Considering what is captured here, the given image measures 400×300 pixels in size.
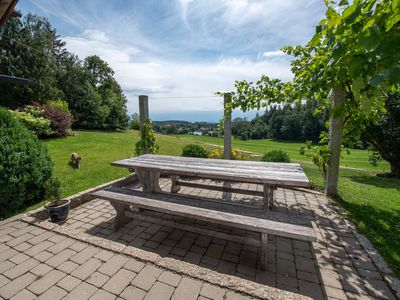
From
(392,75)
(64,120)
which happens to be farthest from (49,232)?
(64,120)

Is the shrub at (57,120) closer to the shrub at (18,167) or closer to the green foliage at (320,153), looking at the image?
the shrub at (18,167)

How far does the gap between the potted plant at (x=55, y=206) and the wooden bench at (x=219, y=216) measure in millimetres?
749

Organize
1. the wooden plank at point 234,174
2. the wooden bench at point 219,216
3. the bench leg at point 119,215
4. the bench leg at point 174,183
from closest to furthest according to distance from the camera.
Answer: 1. the wooden bench at point 219,216
2. the wooden plank at point 234,174
3. the bench leg at point 119,215
4. the bench leg at point 174,183

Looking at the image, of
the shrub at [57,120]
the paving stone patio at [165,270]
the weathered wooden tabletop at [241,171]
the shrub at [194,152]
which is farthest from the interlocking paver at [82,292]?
the shrub at [57,120]

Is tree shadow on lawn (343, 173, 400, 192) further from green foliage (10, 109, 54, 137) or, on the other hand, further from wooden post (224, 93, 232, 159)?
green foliage (10, 109, 54, 137)

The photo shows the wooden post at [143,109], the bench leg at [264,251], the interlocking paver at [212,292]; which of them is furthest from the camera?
the wooden post at [143,109]

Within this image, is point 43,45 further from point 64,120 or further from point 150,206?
point 150,206

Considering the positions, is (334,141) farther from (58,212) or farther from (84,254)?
(58,212)

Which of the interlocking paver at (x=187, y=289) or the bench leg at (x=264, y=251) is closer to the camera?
the interlocking paver at (x=187, y=289)

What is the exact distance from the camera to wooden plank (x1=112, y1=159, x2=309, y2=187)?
258cm

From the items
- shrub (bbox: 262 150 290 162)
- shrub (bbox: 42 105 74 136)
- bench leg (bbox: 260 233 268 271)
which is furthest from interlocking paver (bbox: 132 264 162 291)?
shrub (bbox: 42 105 74 136)

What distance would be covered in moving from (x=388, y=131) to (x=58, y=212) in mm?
10387

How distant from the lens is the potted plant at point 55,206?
3188 mm

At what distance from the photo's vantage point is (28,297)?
1785mm
